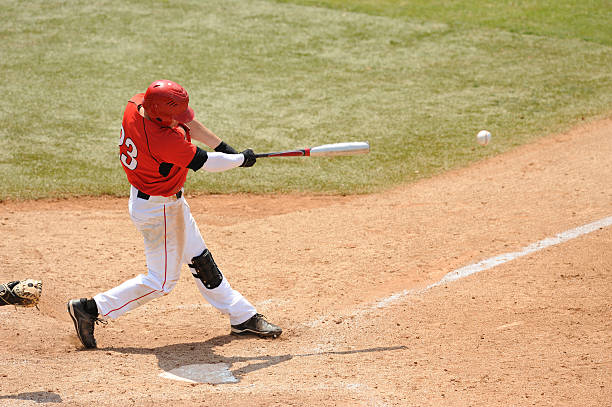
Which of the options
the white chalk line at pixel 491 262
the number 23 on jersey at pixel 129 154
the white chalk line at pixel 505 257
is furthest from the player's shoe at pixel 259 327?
the number 23 on jersey at pixel 129 154

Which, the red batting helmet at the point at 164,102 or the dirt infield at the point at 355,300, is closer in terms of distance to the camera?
the dirt infield at the point at 355,300

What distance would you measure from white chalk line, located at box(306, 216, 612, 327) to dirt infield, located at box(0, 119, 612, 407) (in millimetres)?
44

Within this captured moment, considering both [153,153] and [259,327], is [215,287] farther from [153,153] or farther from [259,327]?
[153,153]

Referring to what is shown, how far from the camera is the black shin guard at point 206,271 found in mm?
5402

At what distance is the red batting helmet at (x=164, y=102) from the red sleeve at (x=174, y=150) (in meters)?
0.12

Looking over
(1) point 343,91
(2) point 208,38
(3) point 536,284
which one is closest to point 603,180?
(3) point 536,284

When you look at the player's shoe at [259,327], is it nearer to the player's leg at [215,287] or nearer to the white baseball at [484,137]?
the player's leg at [215,287]

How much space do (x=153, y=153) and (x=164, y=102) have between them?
34cm

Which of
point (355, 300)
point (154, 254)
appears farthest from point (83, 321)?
point (355, 300)

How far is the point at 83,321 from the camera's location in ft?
17.3

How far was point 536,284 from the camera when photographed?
593cm

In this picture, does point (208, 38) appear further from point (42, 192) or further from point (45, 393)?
point (45, 393)

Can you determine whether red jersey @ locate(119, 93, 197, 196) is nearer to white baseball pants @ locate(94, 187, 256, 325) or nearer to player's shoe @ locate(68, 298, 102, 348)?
white baseball pants @ locate(94, 187, 256, 325)

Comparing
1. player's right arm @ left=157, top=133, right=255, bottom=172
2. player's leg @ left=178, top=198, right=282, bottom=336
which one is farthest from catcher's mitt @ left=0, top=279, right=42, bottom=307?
player's right arm @ left=157, top=133, right=255, bottom=172
